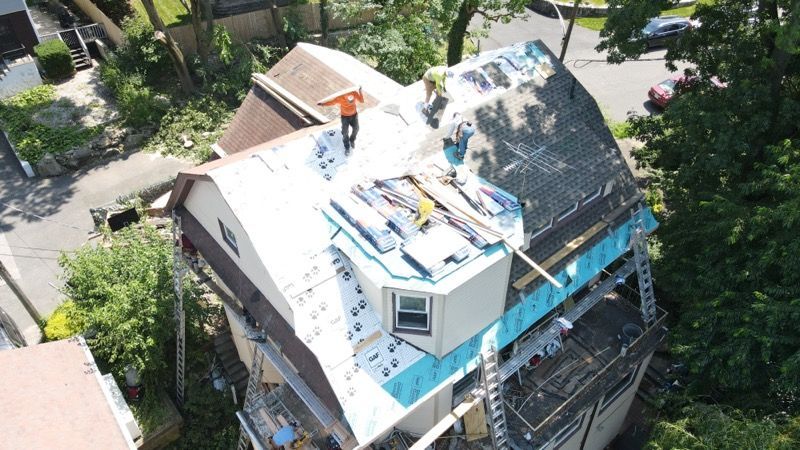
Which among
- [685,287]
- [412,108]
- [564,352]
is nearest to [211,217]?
[412,108]

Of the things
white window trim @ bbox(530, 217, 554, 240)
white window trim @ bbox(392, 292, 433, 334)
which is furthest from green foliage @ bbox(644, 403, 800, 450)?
white window trim @ bbox(392, 292, 433, 334)

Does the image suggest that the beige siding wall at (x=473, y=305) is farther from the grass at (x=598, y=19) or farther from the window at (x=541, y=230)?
the grass at (x=598, y=19)

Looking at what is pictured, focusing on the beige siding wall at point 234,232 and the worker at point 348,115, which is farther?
the worker at point 348,115

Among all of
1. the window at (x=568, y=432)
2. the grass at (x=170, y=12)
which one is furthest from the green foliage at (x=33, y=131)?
the window at (x=568, y=432)

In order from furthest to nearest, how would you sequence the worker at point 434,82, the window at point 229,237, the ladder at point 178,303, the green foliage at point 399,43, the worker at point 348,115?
the green foliage at point 399,43, the ladder at point 178,303, the worker at point 434,82, the window at point 229,237, the worker at point 348,115

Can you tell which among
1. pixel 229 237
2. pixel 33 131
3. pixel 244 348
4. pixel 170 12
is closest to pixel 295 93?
pixel 229 237

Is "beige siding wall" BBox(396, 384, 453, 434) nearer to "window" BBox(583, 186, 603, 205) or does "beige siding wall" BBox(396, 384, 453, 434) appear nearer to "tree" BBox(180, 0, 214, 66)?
"window" BBox(583, 186, 603, 205)
